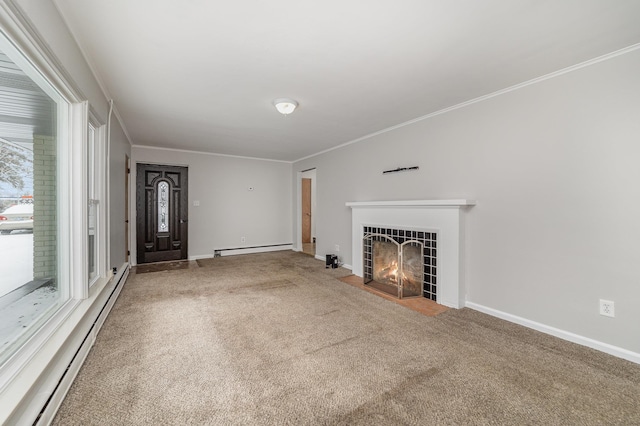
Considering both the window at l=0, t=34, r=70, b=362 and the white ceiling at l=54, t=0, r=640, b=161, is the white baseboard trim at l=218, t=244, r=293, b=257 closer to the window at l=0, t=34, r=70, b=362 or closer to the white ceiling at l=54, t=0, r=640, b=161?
the white ceiling at l=54, t=0, r=640, b=161

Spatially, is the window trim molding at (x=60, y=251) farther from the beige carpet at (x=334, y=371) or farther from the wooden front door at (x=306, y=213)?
the wooden front door at (x=306, y=213)

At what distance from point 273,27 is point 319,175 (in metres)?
4.03

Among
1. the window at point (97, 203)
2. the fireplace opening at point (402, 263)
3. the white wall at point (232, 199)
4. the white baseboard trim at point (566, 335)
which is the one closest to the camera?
the white baseboard trim at point (566, 335)

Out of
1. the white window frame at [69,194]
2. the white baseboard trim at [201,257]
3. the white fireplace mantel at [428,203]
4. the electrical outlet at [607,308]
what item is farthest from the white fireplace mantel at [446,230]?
the white baseboard trim at [201,257]

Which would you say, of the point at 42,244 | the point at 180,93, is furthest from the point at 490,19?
the point at 42,244

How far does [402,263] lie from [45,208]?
3.55 metres

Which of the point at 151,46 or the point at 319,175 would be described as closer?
the point at 151,46

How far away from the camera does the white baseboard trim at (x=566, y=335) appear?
206 cm

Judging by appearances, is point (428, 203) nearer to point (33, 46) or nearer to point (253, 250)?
point (33, 46)

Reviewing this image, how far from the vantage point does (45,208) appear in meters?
1.84

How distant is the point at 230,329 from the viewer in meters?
2.50

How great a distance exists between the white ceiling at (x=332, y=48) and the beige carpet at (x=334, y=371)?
7.80 ft

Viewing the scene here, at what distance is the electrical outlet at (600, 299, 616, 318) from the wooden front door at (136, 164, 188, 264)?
6300 mm

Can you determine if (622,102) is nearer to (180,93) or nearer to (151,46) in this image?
(151,46)
